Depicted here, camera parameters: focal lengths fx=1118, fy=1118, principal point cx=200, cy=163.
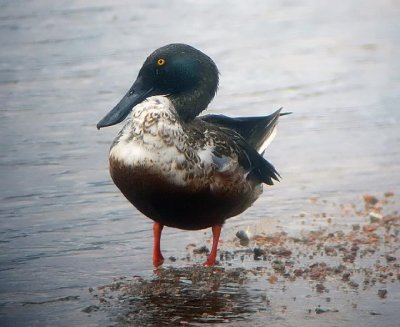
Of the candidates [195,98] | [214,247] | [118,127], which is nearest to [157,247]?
[214,247]

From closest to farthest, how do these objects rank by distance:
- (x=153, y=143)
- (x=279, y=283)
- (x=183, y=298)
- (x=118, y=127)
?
(x=183, y=298) < (x=279, y=283) < (x=153, y=143) < (x=118, y=127)

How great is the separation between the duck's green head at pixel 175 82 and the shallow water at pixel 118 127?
0.91m

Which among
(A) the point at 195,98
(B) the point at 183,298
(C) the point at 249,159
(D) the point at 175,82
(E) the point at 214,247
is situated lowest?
(B) the point at 183,298

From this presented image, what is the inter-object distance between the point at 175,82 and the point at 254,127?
89 centimetres

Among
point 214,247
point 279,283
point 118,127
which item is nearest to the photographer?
point 279,283

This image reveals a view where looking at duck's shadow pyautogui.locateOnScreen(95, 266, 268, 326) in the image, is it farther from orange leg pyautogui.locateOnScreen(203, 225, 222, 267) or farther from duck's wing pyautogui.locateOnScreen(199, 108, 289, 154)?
duck's wing pyautogui.locateOnScreen(199, 108, 289, 154)

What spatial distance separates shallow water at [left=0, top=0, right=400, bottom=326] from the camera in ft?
23.6

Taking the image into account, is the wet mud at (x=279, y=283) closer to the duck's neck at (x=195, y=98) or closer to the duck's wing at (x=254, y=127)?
the duck's wing at (x=254, y=127)

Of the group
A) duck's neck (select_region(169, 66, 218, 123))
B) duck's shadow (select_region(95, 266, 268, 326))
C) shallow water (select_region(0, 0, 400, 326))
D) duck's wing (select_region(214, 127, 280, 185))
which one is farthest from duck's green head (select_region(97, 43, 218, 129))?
duck's shadow (select_region(95, 266, 268, 326))

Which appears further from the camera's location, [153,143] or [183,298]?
[153,143]

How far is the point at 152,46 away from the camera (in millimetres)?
13539

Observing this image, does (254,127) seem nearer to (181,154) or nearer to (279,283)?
(181,154)

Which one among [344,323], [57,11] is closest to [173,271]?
[344,323]

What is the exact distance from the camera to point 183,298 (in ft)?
20.8
